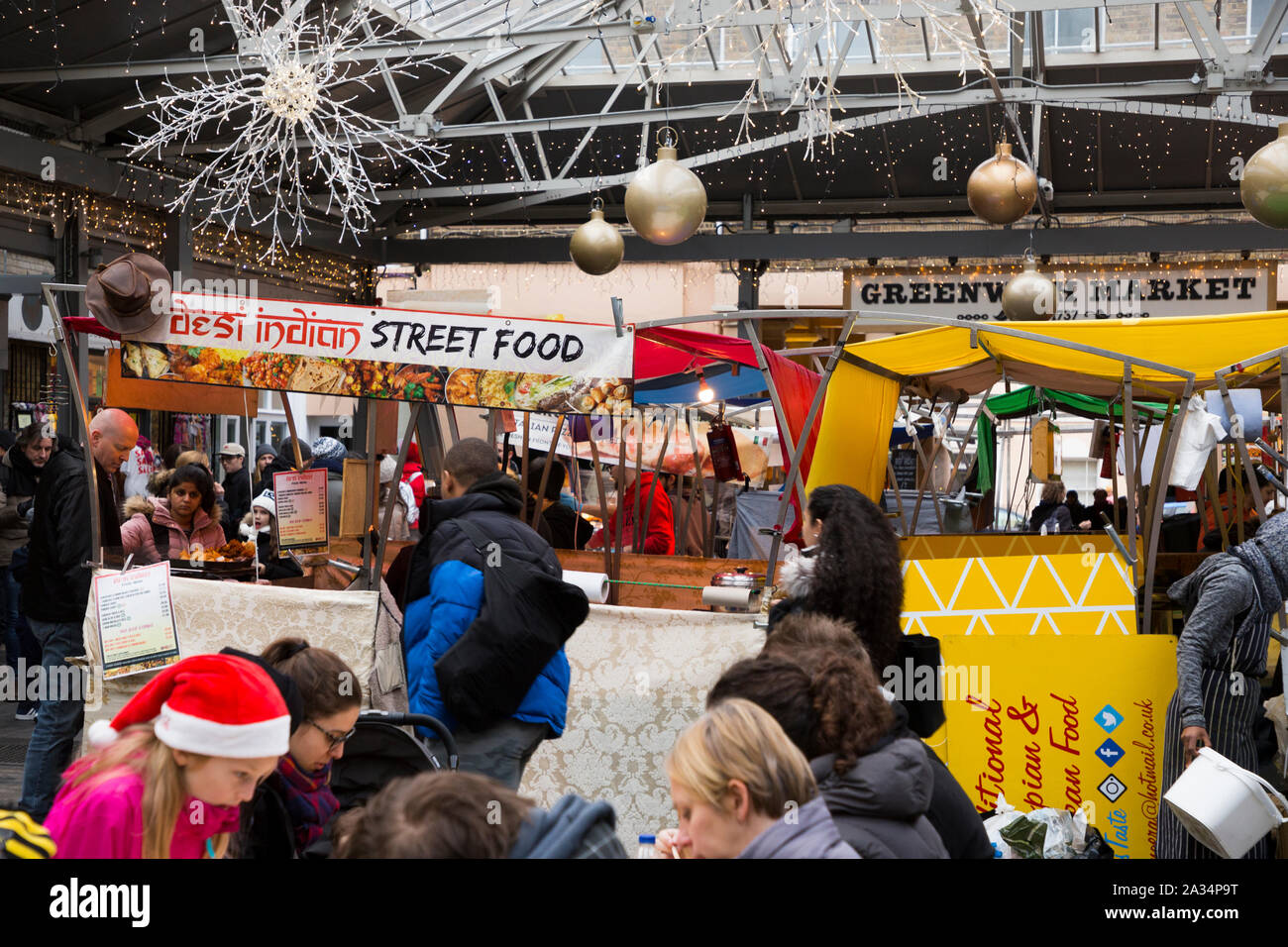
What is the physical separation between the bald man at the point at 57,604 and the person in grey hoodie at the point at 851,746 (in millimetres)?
3833

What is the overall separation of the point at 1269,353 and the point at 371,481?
382cm

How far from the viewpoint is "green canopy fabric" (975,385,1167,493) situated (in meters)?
9.69

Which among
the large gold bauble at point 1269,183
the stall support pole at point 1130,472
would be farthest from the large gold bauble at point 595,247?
the large gold bauble at point 1269,183

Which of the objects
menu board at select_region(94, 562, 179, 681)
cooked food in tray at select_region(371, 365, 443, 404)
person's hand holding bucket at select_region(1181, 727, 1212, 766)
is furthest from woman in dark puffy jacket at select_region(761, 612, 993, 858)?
menu board at select_region(94, 562, 179, 681)

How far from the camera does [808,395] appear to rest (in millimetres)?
6066

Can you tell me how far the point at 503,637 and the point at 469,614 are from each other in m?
0.15

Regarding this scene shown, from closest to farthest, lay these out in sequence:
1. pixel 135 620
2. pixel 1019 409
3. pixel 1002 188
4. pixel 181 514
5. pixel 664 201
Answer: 1. pixel 135 620
2. pixel 664 201
3. pixel 181 514
4. pixel 1002 188
5. pixel 1019 409

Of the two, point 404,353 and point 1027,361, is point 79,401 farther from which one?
point 1027,361

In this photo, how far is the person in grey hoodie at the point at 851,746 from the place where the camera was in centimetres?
244

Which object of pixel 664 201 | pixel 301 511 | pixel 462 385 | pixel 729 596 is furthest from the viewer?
pixel 664 201

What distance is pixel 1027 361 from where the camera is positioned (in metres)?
5.66

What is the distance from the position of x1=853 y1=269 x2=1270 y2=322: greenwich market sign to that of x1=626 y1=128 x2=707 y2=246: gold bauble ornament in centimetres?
617

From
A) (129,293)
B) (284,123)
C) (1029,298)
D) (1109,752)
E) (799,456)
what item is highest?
(284,123)

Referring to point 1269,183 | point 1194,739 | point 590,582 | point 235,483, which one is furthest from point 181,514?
point 1269,183
